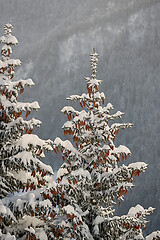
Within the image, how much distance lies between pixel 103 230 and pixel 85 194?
114 cm

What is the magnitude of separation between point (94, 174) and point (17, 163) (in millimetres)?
2379

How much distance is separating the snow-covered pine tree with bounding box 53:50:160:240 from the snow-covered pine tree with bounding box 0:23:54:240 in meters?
0.66

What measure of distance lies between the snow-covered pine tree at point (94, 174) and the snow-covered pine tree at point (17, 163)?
66 centimetres

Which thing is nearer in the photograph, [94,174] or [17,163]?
[17,163]

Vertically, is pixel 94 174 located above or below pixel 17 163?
above

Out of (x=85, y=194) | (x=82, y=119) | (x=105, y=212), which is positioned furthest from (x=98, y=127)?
(x=105, y=212)

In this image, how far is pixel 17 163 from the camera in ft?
26.9

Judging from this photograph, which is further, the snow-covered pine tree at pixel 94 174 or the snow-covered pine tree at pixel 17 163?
the snow-covered pine tree at pixel 94 174

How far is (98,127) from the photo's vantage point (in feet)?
30.3

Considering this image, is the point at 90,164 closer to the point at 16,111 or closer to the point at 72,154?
the point at 72,154

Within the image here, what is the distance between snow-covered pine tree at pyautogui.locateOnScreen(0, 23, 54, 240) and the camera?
7840 mm

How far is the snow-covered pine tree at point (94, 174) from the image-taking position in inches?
339

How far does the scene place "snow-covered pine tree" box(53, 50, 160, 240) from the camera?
8.62 metres

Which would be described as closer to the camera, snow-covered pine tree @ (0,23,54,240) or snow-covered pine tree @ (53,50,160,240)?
snow-covered pine tree @ (0,23,54,240)
